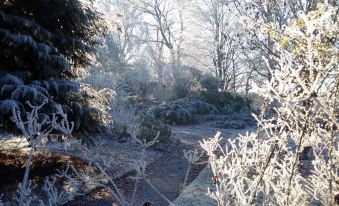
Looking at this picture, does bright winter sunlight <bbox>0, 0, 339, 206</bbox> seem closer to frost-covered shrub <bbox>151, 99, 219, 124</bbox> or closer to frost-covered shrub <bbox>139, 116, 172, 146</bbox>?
frost-covered shrub <bbox>139, 116, 172, 146</bbox>

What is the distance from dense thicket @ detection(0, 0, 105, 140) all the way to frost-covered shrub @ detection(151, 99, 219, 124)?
8998 mm

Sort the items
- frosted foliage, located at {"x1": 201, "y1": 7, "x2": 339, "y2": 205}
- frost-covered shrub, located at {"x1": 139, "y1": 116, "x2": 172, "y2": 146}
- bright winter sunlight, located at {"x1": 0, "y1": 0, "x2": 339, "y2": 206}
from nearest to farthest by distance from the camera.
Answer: frosted foliage, located at {"x1": 201, "y1": 7, "x2": 339, "y2": 205}, bright winter sunlight, located at {"x1": 0, "y1": 0, "x2": 339, "y2": 206}, frost-covered shrub, located at {"x1": 139, "y1": 116, "x2": 172, "y2": 146}

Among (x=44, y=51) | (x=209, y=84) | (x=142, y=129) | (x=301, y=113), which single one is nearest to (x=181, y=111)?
(x=209, y=84)

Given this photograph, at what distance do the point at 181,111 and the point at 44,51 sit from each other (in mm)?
10439

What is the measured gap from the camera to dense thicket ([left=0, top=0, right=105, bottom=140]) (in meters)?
5.61

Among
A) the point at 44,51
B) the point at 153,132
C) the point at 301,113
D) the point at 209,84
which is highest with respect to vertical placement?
the point at 209,84

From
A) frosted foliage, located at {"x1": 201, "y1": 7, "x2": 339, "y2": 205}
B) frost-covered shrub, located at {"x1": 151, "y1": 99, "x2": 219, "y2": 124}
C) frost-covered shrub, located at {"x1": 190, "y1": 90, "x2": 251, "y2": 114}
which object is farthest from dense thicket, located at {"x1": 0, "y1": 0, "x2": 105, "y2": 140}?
frost-covered shrub, located at {"x1": 190, "y1": 90, "x2": 251, "y2": 114}

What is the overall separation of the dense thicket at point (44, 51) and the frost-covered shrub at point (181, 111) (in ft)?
29.5

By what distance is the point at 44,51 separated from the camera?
5.92 m

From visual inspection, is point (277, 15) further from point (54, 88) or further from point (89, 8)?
point (54, 88)

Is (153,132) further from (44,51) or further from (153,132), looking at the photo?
(44,51)

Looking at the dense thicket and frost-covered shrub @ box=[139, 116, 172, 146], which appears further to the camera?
frost-covered shrub @ box=[139, 116, 172, 146]

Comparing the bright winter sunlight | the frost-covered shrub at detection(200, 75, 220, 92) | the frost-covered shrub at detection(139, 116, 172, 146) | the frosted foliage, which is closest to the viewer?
the frosted foliage

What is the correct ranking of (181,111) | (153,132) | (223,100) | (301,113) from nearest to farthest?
(301,113) < (153,132) < (181,111) < (223,100)
